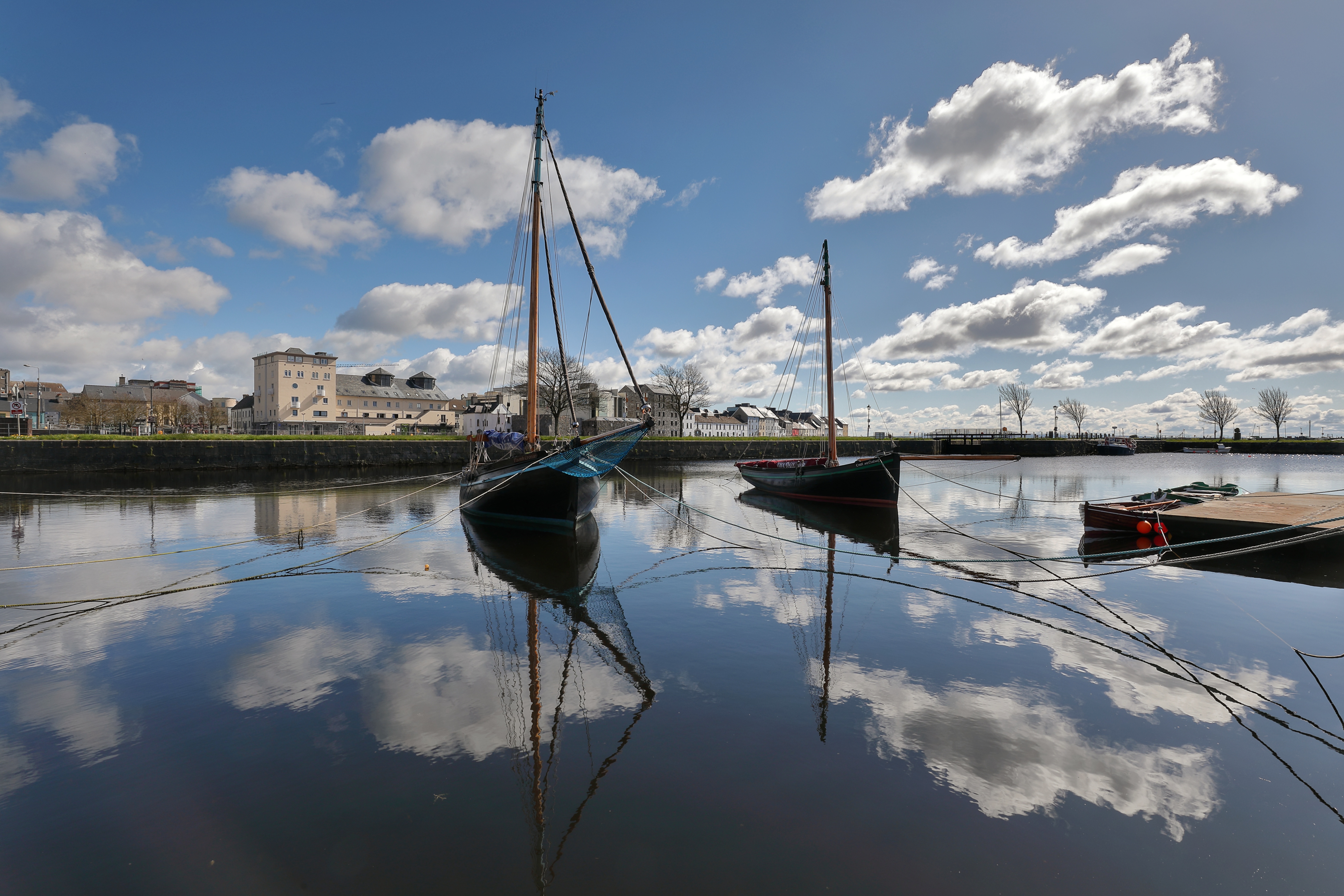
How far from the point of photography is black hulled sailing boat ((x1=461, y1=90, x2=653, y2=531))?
1480cm

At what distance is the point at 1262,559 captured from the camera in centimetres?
1297

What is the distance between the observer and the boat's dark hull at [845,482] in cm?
2186

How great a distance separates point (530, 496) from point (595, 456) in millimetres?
2408

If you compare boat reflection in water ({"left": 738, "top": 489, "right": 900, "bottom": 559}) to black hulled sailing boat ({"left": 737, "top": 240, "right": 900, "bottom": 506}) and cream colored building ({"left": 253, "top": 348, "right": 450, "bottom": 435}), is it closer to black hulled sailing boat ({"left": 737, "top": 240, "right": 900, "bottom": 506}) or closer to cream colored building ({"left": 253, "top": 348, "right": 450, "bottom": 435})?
black hulled sailing boat ({"left": 737, "top": 240, "right": 900, "bottom": 506})

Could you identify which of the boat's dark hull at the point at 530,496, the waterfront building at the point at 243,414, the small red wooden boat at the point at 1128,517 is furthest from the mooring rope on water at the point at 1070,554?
the waterfront building at the point at 243,414

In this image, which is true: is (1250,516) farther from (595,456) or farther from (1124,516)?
(595,456)

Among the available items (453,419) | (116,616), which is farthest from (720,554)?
(453,419)

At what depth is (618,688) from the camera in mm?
6117

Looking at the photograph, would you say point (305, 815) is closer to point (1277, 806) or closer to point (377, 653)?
point (377, 653)

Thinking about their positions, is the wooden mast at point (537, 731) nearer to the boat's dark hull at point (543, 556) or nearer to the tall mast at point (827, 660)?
the boat's dark hull at point (543, 556)

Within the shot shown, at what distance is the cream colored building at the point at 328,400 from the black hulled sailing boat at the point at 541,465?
6688 cm

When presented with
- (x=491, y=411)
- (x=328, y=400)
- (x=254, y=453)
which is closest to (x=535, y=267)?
(x=254, y=453)

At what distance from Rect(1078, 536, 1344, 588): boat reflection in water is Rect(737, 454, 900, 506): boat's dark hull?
740 centimetres

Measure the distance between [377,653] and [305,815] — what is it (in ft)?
10.9
